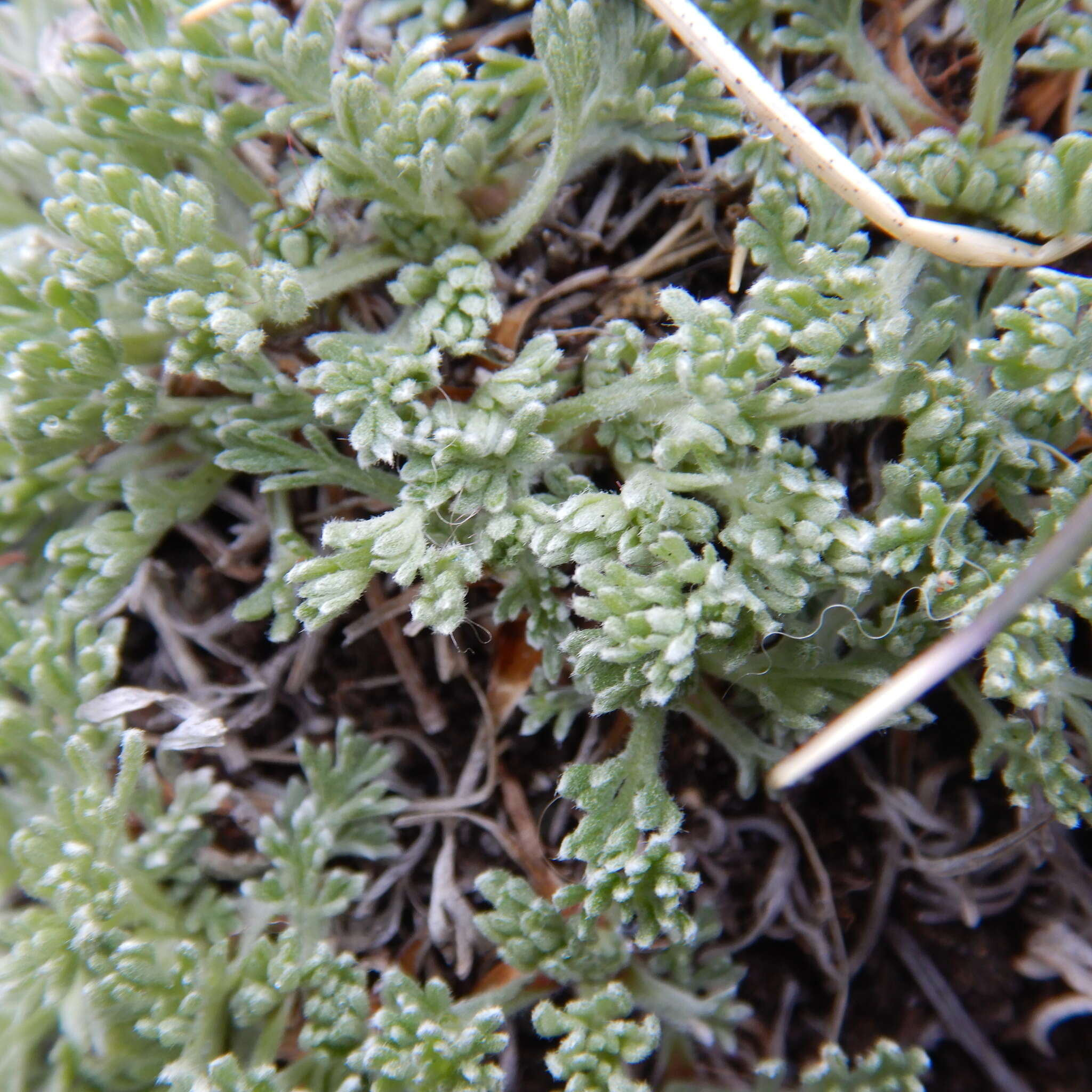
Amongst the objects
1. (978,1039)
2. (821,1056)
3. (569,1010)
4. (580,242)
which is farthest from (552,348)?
(978,1039)

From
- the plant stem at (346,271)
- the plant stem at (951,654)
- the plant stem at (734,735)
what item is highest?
the plant stem at (346,271)

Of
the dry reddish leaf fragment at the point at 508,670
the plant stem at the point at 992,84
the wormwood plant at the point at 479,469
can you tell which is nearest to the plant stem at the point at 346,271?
the wormwood plant at the point at 479,469

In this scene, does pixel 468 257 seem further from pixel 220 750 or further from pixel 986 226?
pixel 220 750

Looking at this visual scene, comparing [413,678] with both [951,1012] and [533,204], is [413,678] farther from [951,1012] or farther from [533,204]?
[951,1012]

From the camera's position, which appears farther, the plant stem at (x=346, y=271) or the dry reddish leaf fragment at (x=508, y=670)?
the dry reddish leaf fragment at (x=508, y=670)

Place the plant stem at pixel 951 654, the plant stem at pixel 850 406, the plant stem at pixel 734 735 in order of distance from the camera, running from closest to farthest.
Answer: the plant stem at pixel 951 654 → the plant stem at pixel 850 406 → the plant stem at pixel 734 735

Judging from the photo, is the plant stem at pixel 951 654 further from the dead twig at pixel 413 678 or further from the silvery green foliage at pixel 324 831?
the silvery green foliage at pixel 324 831

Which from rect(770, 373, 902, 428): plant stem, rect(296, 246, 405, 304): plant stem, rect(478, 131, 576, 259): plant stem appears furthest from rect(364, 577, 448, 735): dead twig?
rect(770, 373, 902, 428): plant stem

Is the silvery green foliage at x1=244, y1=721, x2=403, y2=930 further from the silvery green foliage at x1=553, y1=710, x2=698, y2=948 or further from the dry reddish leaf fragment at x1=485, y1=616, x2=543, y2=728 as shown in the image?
the silvery green foliage at x1=553, y1=710, x2=698, y2=948
